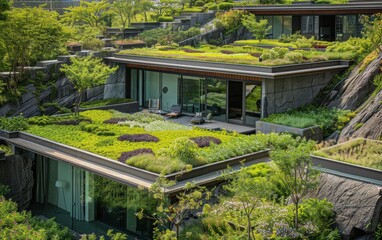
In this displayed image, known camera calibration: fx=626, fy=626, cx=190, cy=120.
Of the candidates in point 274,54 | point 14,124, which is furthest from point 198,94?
point 14,124

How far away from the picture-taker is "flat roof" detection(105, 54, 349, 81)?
27250 mm

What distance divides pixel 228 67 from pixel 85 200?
9.82 metres

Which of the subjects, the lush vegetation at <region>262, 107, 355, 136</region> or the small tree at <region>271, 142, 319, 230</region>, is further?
the lush vegetation at <region>262, 107, 355, 136</region>

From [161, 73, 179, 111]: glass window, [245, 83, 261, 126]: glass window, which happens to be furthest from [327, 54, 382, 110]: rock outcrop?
[161, 73, 179, 111]: glass window

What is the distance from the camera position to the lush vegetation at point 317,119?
25755 millimetres

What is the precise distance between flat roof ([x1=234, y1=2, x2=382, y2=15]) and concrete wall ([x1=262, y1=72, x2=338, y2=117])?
9.54m

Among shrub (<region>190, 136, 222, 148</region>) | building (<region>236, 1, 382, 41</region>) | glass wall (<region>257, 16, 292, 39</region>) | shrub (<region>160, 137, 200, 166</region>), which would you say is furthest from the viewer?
glass wall (<region>257, 16, 292, 39</region>)

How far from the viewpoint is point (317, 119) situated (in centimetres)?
2647

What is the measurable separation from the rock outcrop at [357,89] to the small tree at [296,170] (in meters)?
11.2

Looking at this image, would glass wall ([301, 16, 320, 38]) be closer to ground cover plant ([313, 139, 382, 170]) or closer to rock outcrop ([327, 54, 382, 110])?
rock outcrop ([327, 54, 382, 110])

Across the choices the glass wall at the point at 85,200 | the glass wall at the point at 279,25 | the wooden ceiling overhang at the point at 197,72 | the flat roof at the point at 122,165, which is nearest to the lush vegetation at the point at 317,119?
the wooden ceiling overhang at the point at 197,72

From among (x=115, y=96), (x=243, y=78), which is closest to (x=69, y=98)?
(x=115, y=96)

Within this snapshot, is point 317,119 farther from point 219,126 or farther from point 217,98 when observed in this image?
point 217,98

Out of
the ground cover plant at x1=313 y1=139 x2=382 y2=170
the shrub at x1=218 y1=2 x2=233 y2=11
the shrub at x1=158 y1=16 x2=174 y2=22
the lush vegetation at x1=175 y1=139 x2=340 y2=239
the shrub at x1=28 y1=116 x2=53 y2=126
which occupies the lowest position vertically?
the lush vegetation at x1=175 y1=139 x2=340 y2=239
